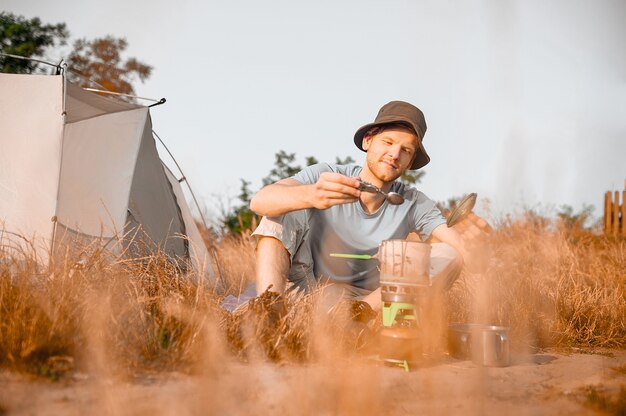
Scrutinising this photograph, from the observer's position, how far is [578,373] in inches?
109

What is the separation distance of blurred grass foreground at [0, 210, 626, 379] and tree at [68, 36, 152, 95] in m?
8.43

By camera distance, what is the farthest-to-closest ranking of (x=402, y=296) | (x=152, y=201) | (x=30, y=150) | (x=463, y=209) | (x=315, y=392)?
(x=152, y=201) → (x=30, y=150) → (x=463, y=209) → (x=402, y=296) → (x=315, y=392)

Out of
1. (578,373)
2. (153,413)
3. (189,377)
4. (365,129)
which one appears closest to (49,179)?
(365,129)

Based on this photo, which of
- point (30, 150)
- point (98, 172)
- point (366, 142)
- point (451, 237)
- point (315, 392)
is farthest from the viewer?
point (98, 172)

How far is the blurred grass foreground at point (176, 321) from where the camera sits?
2.21 metres

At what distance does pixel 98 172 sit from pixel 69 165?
0.23 meters

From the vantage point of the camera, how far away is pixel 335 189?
2633mm

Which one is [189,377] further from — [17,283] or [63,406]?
[17,283]

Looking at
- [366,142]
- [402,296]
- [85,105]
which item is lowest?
[402,296]

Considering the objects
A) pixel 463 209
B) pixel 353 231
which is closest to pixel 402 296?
pixel 463 209

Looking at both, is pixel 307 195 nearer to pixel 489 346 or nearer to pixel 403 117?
pixel 403 117

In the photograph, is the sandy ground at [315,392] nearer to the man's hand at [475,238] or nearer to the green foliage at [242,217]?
the man's hand at [475,238]

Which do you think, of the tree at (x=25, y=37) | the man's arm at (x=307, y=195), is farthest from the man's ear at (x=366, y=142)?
the tree at (x=25, y=37)

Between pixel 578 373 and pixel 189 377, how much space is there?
5.56 feet
